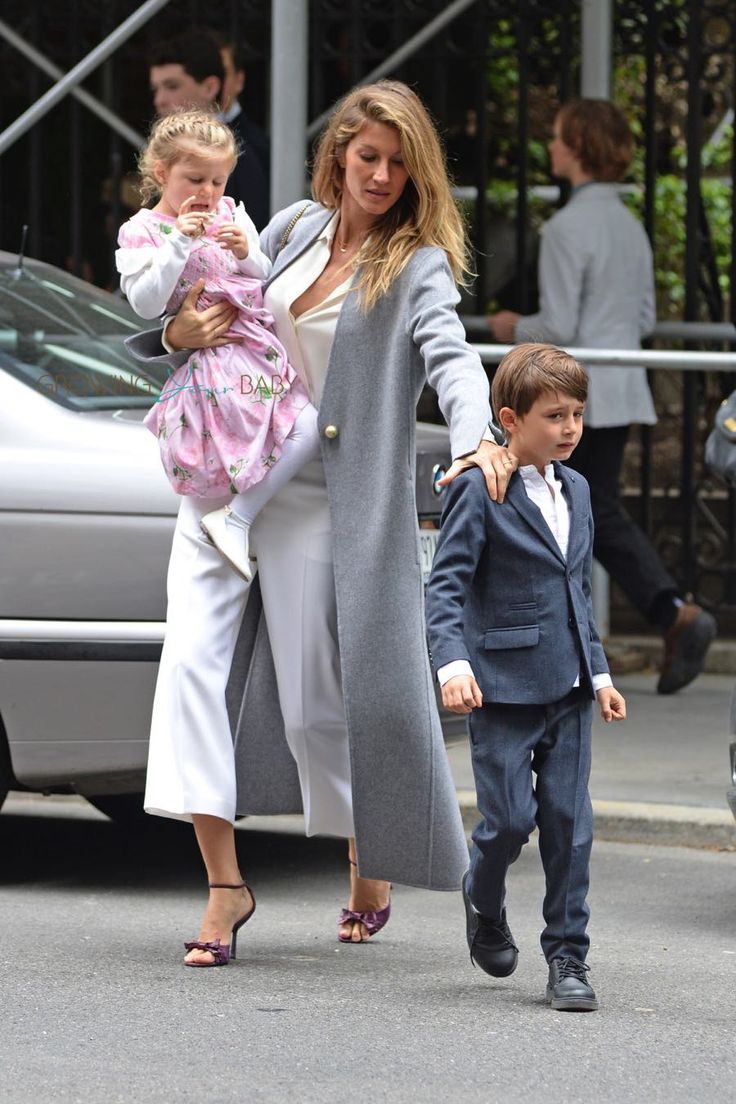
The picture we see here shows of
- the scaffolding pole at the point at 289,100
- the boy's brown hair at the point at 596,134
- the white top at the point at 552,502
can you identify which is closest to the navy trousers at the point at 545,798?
the white top at the point at 552,502

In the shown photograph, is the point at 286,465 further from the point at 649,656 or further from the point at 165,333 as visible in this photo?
the point at 649,656

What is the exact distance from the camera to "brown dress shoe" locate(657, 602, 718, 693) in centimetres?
838

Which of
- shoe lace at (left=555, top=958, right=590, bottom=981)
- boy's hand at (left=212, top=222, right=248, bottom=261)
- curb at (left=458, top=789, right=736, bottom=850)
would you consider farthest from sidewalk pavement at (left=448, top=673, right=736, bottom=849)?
boy's hand at (left=212, top=222, right=248, bottom=261)

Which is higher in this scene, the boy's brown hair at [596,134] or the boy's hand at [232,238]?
the boy's brown hair at [596,134]

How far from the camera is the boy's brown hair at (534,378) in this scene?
4379 millimetres

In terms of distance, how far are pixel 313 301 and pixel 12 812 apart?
2.69 meters

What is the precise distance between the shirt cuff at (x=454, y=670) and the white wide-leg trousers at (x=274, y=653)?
0.67 meters

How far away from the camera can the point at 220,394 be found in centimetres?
476

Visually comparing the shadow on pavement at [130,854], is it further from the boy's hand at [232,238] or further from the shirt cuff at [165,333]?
the boy's hand at [232,238]

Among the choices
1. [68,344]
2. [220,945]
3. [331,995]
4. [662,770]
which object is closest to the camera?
[331,995]

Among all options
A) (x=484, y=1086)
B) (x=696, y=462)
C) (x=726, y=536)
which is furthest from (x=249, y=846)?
(x=696, y=462)

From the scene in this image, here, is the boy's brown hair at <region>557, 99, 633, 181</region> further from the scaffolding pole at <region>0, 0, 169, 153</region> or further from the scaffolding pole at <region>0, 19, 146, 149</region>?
the scaffolding pole at <region>0, 19, 146, 149</region>

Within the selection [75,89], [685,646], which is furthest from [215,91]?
[685,646]

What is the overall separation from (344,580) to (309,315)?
1.91 feet
